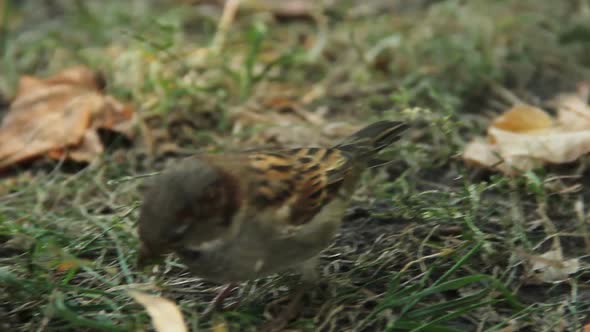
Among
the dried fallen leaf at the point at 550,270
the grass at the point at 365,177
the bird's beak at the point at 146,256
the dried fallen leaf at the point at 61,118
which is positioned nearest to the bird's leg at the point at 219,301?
the grass at the point at 365,177

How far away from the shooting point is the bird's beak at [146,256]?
10.2 ft

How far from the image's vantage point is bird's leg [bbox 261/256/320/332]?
3.40 metres

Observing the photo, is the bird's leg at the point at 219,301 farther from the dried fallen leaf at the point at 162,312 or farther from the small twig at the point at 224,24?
the small twig at the point at 224,24

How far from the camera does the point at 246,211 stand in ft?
10.8

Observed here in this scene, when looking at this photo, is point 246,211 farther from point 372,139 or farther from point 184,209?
point 372,139

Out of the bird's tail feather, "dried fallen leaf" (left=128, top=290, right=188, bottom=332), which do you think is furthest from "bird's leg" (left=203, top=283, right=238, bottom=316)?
the bird's tail feather

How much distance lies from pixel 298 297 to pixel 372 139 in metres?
0.90

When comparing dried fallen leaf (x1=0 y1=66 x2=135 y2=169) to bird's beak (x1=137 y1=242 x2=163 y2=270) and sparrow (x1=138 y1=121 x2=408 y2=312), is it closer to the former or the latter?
sparrow (x1=138 y1=121 x2=408 y2=312)

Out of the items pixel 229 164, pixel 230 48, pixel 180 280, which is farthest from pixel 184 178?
pixel 230 48

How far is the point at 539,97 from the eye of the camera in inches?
230

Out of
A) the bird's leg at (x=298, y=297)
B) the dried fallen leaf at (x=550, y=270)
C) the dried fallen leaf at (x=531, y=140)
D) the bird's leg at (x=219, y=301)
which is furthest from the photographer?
the dried fallen leaf at (x=531, y=140)

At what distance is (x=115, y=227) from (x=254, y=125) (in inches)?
66.2

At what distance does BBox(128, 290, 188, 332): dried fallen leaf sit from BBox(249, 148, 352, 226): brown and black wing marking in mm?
531

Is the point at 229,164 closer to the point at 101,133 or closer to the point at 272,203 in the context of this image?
the point at 272,203
